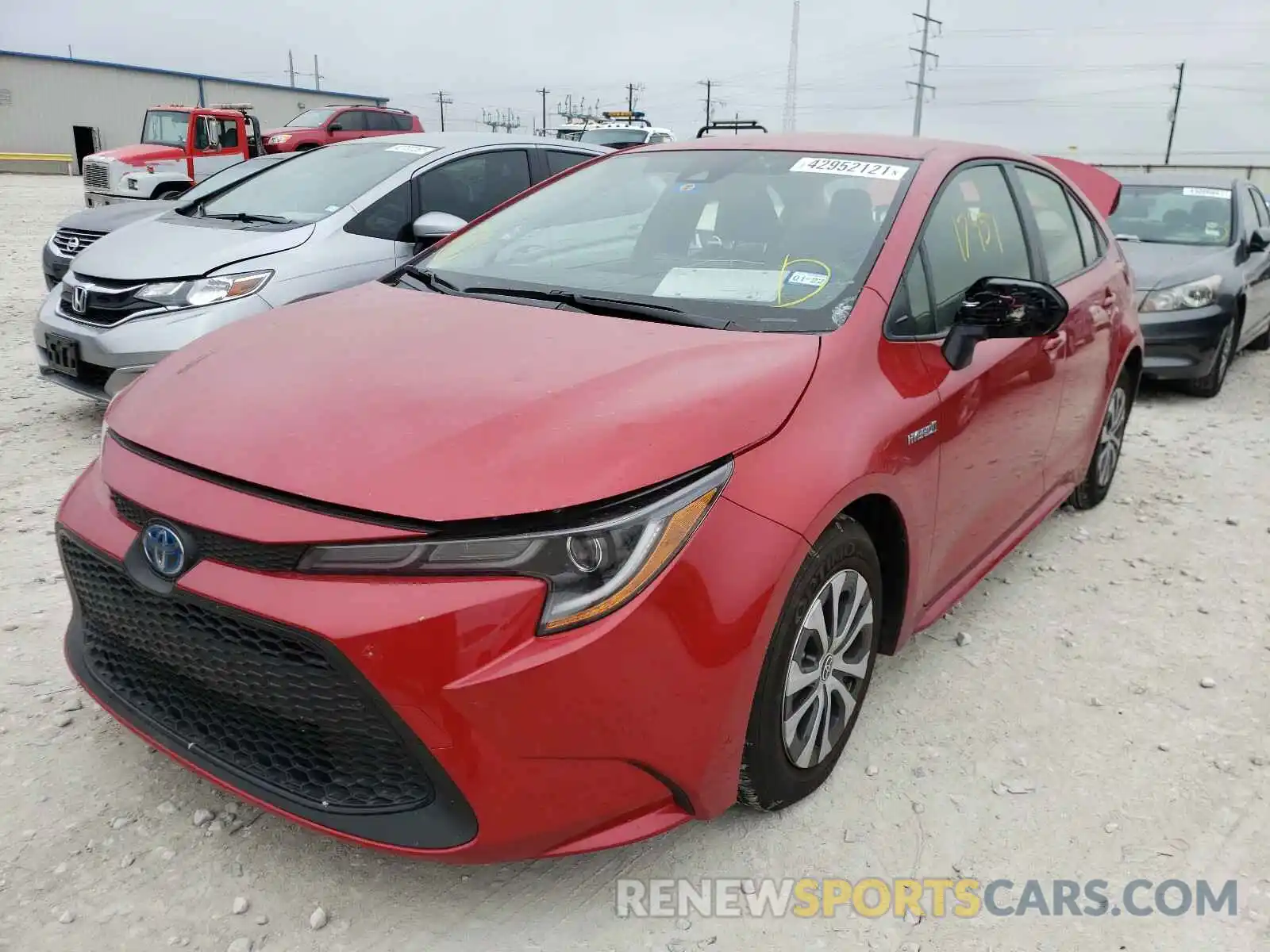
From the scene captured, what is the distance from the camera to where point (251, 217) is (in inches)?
212

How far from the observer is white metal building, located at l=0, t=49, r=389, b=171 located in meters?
41.6

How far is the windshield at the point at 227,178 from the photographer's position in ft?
19.6

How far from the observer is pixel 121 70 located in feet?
146

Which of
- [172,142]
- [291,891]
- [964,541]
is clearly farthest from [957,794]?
[172,142]

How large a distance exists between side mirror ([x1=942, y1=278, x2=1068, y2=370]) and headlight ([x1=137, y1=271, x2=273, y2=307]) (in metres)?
3.53

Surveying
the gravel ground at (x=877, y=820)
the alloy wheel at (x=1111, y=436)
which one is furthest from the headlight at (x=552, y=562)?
the alloy wheel at (x=1111, y=436)

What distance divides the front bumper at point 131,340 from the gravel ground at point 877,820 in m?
1.09

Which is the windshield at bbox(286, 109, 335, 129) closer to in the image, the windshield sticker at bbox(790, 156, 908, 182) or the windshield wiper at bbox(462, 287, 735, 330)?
the windshield sticker at bbox(790, 156, 908, 182)

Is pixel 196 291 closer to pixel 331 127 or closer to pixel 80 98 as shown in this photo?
pixel 331 127

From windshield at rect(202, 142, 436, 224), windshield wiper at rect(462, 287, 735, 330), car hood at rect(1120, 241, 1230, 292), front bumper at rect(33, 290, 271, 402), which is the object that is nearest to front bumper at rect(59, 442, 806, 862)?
windshield wiper at rect(462, 287, 735, 330)

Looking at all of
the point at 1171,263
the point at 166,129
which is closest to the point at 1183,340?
the point at 1171,263

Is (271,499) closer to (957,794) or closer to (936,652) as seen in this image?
(957,794)

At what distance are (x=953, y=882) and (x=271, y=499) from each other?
66.7 inches

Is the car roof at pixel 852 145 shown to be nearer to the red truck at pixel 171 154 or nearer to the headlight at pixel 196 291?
the headlight at pixel 196 291
